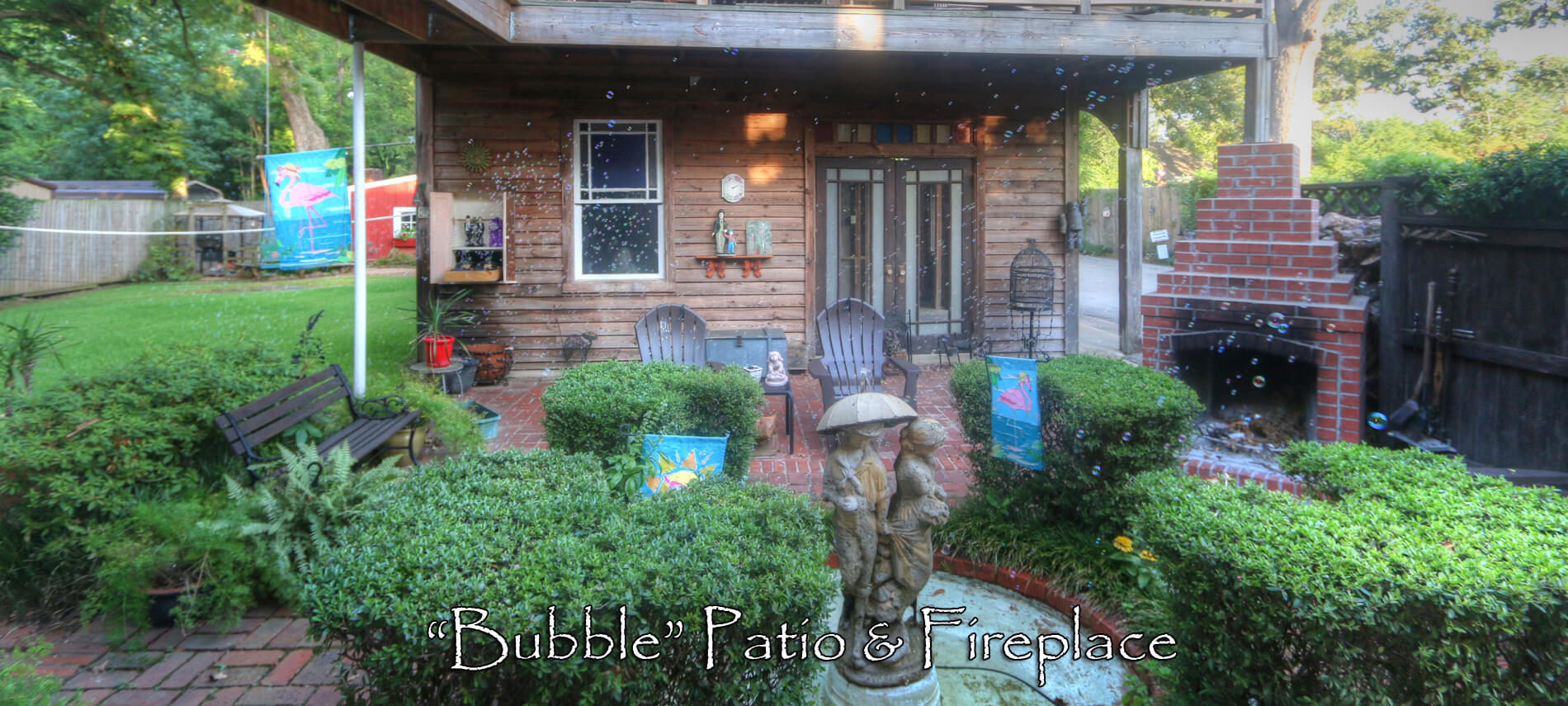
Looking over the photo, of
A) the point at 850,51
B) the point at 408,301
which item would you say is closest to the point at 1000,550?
the point at 850,51

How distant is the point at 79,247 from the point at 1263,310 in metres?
18.9

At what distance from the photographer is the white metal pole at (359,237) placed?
18.7 feet

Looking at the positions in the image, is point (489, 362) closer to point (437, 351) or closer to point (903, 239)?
point (437, 351)

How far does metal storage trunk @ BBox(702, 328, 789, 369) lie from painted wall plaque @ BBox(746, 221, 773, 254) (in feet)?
3.92

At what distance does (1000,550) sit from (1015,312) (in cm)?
563

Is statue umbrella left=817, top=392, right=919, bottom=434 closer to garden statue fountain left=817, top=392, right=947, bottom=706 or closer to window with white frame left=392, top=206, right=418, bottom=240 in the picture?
garden statue fountain left=817, top=392, right=947, bottom=706

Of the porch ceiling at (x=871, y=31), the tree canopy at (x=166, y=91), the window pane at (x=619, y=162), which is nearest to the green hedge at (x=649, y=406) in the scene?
the porch ceiling at (x=871, y=31)

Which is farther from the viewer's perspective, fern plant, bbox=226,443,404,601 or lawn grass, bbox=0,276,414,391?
lawn grass, bbox=0,276,414,391

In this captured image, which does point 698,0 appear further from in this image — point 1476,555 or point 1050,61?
point 1476,555

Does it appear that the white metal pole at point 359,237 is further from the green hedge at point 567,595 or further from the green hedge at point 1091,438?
the green hedge at point 1091,438

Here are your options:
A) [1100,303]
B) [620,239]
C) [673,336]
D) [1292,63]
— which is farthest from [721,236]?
[1292,63]

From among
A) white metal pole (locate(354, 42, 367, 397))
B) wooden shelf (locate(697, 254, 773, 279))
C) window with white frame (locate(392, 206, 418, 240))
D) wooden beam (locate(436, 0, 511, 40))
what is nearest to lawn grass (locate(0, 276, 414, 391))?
window with white frame (locate(392, 206, 418, 240))

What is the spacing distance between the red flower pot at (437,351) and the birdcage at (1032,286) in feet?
17.6

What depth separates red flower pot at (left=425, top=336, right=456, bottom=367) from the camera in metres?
7.74
